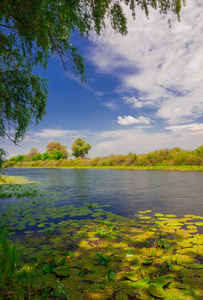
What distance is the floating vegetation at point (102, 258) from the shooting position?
7.11 feet

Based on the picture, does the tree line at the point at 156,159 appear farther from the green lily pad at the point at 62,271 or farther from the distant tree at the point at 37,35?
the green lily pad at the point at 62,271

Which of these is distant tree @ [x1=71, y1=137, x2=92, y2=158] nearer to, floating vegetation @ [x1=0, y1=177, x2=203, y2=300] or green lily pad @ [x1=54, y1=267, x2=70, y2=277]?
floating vegetation @ [x1=0, y1=177, x2=203, y2=300]

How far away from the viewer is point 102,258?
2.97 meters

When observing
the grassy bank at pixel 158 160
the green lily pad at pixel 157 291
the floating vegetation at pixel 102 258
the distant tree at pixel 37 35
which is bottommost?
the floating vegetation at pixel 102 258

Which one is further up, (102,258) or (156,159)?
(156,159)

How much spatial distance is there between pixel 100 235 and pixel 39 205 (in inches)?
182

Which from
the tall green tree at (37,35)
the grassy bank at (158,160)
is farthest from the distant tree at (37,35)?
the grassy bank at (158,160)

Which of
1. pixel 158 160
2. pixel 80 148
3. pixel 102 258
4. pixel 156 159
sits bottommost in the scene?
pixel 102 258

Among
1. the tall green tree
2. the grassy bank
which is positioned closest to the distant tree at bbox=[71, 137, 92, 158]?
the grassy bank

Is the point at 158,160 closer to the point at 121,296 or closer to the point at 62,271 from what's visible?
the point at 62,271

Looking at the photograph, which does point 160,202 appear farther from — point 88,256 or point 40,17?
point 40,17

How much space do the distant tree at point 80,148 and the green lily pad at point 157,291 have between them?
2572 inches

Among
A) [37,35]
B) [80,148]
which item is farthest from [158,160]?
[80,148]

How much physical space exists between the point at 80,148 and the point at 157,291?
65470 mm
